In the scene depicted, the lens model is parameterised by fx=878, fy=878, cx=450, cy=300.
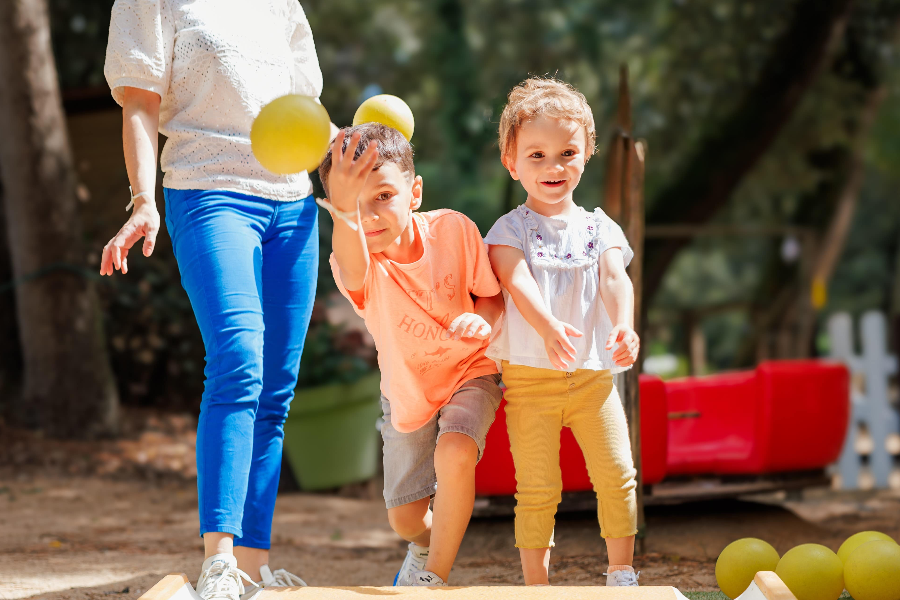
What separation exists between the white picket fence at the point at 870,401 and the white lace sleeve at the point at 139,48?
575 cm

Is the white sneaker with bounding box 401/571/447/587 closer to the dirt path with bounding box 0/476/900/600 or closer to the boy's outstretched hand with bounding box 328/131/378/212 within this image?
the dirt path with bounding box 0/476/900/600

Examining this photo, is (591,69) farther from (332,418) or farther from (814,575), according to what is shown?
(814,575)

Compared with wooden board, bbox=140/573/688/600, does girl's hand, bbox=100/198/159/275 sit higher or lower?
→ higher

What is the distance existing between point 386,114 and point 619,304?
959 mm

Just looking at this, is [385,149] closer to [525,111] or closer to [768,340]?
[525,111]

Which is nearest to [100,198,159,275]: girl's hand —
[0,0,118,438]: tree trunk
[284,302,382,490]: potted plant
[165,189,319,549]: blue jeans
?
[165,189,319,549]: blue jeans

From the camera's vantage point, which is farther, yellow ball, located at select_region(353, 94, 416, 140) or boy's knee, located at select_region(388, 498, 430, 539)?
yellow ball, located at select_region(353, 94, 416, 140)

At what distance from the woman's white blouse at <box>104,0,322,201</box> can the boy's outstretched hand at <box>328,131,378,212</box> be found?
405 mm

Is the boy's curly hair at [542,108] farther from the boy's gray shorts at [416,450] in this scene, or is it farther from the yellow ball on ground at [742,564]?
the yellow ball on ground at [742,564]

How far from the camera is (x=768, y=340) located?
33.4 ft

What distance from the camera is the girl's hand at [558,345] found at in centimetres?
233

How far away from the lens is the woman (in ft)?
7.48

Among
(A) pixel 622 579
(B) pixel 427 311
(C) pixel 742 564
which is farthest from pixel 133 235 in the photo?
(C) pixel 742 564

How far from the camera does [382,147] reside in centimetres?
243
